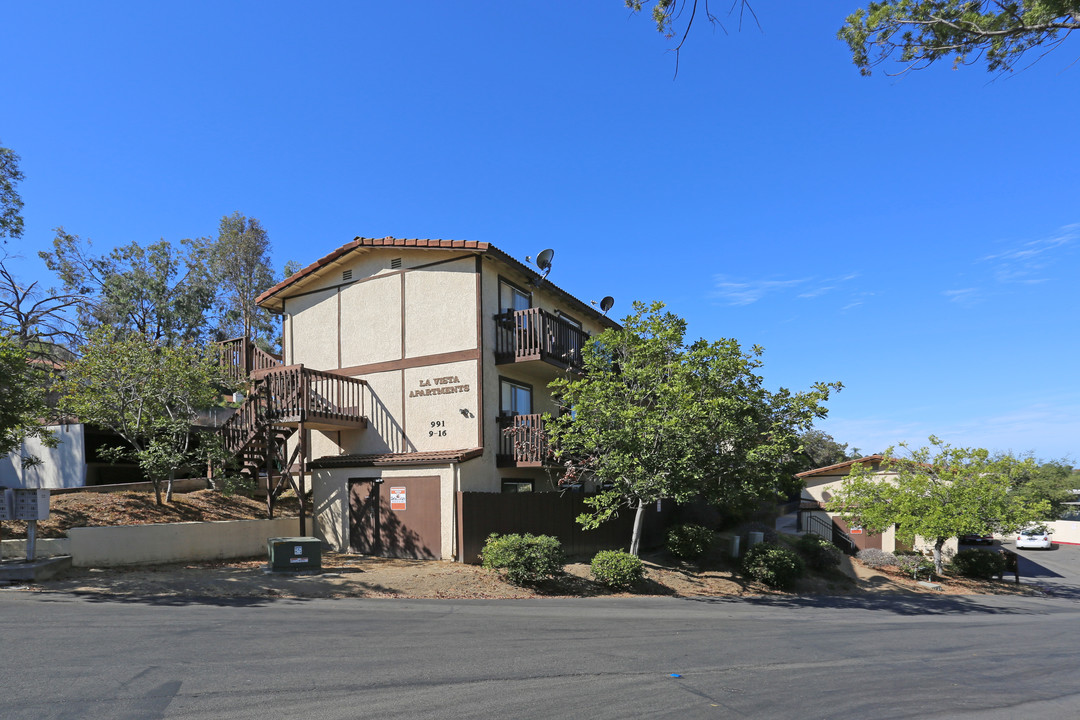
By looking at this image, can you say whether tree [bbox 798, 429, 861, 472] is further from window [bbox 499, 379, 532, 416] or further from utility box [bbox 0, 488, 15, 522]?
utility box [bbox 0, 488, 15, 522]

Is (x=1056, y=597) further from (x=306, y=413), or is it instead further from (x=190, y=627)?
(x=190, y=627)

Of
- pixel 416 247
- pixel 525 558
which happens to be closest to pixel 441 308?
pixel 416 247

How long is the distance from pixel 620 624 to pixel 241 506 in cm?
1164

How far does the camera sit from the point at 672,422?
50.1 ft

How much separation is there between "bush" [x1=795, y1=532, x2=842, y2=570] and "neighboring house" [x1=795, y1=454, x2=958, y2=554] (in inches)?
210

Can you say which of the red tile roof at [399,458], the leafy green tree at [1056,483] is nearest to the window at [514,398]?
the red tile roof at [399,458]

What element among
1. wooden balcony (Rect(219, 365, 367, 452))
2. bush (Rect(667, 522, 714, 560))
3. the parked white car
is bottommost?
the parked white car

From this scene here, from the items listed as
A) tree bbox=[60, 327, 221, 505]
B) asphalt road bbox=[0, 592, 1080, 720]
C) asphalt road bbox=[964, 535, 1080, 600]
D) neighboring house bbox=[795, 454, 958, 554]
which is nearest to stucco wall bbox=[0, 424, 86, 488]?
tree bbox=[60, 327, 221, 505]

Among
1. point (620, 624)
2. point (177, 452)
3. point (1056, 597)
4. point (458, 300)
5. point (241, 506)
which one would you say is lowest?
point (1056, 597)

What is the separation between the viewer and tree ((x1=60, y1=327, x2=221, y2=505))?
16625 millimetres

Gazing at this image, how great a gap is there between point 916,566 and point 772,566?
8.52 metres

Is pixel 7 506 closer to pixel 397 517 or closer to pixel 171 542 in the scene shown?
pixel 171 542

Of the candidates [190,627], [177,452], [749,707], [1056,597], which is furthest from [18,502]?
[1056,597]

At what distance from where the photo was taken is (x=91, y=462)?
74.1 ft
